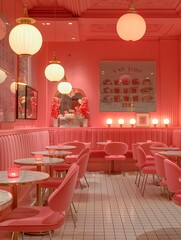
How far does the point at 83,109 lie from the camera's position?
383 inches

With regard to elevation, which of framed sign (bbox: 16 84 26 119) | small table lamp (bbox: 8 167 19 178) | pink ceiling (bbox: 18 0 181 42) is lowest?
small table lamp (bbox: 8 167 19 178)

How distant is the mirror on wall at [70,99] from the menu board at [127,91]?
0.66m

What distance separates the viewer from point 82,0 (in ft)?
23.7

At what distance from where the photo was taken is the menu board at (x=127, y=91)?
Result: 1004 centimetres

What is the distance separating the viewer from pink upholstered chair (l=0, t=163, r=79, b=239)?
263cm

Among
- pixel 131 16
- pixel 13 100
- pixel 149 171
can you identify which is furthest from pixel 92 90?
pixel 131 16

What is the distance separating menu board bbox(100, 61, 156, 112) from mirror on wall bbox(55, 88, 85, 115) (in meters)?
0.66

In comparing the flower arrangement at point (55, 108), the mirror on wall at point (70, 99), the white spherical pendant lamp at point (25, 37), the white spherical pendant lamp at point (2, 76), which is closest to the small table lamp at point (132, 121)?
the mirror on wall at point (70, 99)

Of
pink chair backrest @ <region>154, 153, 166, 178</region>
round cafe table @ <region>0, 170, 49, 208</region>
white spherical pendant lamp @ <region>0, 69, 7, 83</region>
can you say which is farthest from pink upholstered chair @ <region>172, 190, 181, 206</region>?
white spherical pendant lamp @ <region>0, 69, 7, 83</region>

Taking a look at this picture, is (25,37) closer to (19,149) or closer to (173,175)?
(19,149)

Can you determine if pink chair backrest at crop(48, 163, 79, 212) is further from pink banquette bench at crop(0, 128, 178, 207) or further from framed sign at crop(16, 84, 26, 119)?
pink banquette bench at crop(0, 128, 178, 207)

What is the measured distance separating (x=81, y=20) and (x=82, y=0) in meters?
0.86

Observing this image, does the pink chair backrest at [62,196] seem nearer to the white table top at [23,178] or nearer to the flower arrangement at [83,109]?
the white table top at [23,178]

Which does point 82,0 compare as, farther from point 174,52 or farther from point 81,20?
point 174,52
